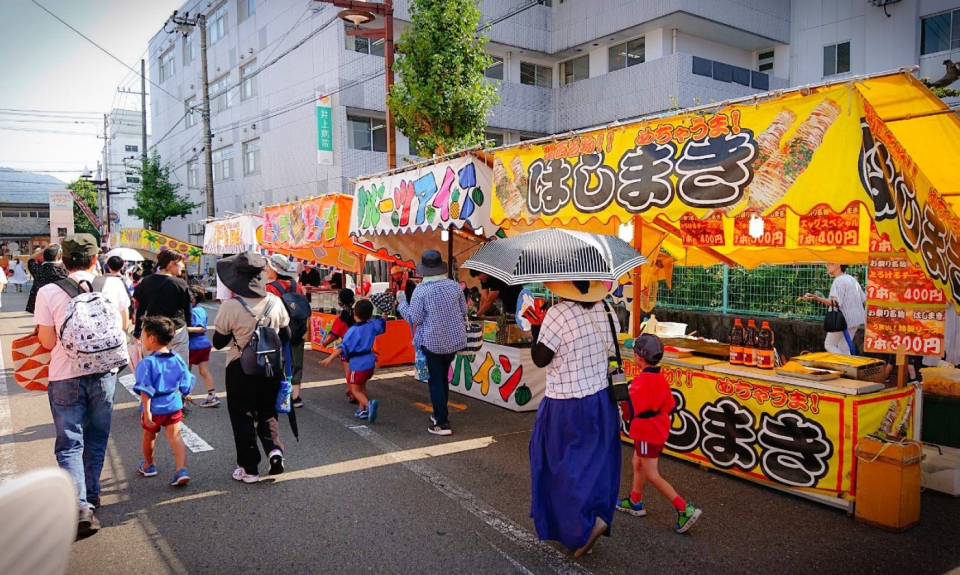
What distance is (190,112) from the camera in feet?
116

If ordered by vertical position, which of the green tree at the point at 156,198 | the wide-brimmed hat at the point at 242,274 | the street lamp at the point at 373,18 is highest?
the street lamp at the point at 373,18

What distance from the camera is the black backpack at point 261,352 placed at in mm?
5023

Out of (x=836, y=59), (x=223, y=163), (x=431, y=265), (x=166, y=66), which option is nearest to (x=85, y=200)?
(x=166, y=66)

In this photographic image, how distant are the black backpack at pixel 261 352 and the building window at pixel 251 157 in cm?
2440

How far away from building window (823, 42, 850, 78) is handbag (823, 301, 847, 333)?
1612 cm

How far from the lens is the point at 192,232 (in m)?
35.2

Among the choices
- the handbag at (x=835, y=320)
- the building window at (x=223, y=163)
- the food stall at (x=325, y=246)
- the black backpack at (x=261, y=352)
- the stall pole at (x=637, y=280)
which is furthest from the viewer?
the building window at (x=223, y=163)

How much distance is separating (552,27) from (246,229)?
1531cm

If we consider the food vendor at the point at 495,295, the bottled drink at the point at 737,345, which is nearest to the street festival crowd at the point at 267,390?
the bottled drink at the point at 737,345

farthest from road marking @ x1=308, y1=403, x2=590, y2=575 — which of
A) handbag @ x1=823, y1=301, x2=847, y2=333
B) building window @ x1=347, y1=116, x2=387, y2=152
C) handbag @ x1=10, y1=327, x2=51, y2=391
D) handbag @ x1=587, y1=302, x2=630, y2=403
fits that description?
building window @ x1=347, y1=116, x2=387, y2=152

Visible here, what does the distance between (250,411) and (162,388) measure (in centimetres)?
73

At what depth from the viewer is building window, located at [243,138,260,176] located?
90.9ft

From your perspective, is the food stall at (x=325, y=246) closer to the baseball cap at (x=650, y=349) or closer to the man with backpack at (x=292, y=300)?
the man with backpack at (x=292, y=300)

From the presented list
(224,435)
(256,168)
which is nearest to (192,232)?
(256,168)
